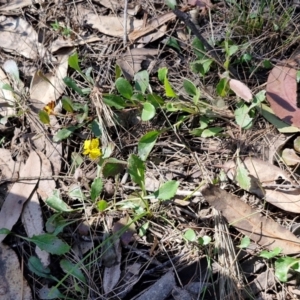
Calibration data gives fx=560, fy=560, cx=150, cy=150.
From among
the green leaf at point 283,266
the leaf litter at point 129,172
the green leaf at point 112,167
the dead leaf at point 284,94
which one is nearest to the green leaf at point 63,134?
the leaf litter at point 129,172

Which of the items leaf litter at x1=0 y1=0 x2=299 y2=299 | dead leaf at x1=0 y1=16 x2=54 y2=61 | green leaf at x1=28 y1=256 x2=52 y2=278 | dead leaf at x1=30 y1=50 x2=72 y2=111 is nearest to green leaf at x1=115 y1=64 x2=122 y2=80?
leaf litter at x1=0 y1=0 x2=299 y2=299

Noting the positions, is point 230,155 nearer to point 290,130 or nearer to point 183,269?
point 290,130

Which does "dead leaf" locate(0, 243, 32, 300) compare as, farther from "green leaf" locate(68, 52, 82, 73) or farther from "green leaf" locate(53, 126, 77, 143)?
"green leaf" locate(68, 52, 82, 73)

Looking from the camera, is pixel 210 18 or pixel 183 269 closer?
pixel 183 269

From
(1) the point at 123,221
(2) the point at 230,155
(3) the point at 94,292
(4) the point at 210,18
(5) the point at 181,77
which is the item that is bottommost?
(3) the point at 94,292

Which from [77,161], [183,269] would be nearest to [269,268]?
[183,269]

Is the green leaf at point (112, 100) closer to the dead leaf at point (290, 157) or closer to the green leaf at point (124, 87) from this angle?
the green leaf at point (124, 87)

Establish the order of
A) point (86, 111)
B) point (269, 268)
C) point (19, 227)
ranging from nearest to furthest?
point (269, 268) < point (19, 227) < point (86, 111)
